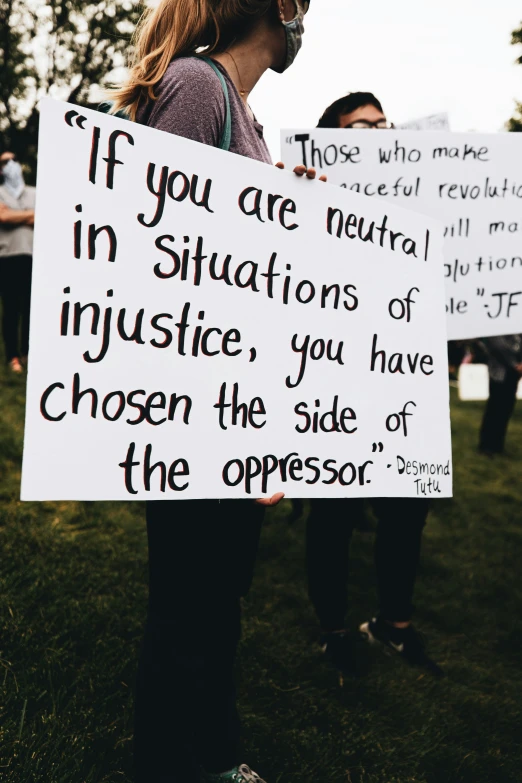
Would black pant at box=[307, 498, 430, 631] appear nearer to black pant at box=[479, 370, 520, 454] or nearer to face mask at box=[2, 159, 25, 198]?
black pant at box=[479, 370, 520, 454]

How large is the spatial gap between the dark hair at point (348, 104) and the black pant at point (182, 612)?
1885mm

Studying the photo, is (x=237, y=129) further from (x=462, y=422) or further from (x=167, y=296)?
(x=462, y=422)

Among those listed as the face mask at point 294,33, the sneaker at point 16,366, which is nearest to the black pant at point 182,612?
the face mask at point 294,33

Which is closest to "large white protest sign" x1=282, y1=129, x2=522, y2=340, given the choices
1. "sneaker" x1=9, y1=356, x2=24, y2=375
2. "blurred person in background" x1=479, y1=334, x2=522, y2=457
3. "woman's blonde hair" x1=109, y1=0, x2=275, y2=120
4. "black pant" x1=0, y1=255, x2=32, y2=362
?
"woman's blonde hair" x1=109, y1=0, x2=275, y2=120

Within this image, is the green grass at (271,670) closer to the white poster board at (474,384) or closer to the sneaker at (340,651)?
the sneaker at (340,651)

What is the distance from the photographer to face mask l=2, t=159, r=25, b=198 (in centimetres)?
566

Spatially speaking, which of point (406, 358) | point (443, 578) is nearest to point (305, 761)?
point (406, 358)

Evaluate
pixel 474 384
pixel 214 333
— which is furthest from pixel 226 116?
pixel 474 384

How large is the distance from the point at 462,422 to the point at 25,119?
61.8 feet

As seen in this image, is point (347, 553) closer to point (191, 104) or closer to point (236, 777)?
point (236, 777)

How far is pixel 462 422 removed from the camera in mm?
8039

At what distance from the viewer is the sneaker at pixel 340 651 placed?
239cm

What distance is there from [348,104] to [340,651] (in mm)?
2236

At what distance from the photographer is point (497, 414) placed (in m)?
6.25
